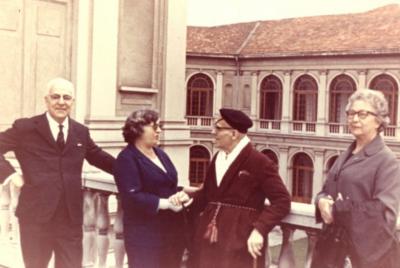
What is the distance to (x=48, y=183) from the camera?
386cm

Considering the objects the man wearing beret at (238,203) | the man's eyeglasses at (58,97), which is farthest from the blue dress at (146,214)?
the man's eyeglasses at (58,97)

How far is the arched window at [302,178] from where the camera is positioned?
92.6ft

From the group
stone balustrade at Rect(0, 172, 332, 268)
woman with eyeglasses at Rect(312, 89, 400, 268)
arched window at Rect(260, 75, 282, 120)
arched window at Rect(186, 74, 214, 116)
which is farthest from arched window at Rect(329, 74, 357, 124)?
woman with eyeglasses at Rect(312, 89, 400, 268)

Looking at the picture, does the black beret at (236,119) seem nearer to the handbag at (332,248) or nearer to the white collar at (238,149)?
the white collar at (238,149)

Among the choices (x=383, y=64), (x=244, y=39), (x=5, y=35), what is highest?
(x=244, y=39)

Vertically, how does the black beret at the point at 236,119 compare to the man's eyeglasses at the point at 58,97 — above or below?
below

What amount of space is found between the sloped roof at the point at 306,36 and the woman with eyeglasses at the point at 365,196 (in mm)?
23044

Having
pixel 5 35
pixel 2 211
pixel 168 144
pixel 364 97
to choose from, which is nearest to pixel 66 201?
pixel 2 211

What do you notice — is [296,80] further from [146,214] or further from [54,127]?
[146,214]

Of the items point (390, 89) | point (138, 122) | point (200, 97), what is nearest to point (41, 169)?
point (138, 122)

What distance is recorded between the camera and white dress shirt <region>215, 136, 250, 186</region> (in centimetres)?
343

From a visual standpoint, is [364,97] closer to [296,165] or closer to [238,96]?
[296,165]

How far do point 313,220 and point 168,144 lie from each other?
5433 millimetres

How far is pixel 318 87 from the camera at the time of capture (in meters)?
28.1
